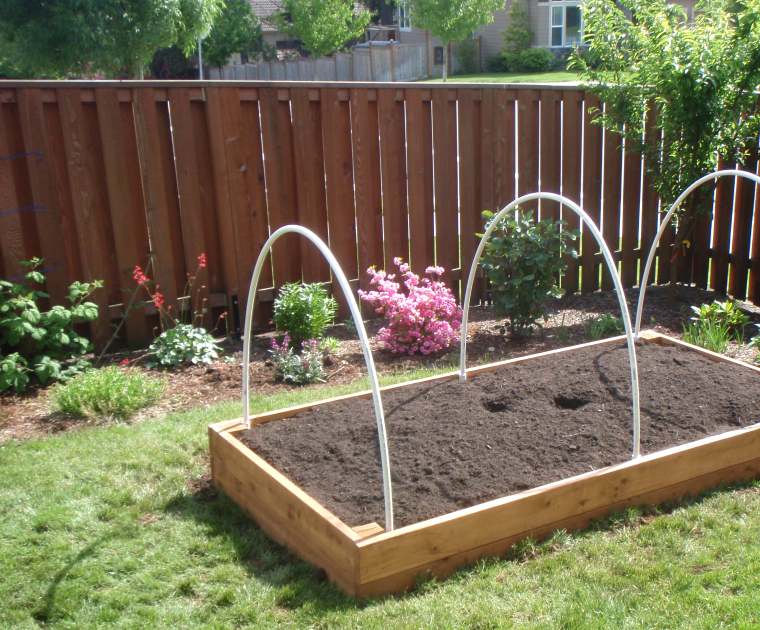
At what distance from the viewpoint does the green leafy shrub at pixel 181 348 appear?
5785 mm

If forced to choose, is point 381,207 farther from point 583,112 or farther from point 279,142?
point 583,112

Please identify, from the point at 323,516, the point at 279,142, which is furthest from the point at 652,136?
the point at 323,516

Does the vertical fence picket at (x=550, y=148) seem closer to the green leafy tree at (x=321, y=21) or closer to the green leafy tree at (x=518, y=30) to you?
the green leafy tree at (x=321, y=21)

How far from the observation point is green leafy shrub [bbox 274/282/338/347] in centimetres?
598

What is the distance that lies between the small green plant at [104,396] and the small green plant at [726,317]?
4114mm

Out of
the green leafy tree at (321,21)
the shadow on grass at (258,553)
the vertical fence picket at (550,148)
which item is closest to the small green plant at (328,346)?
the shadow on grass at (258,553)

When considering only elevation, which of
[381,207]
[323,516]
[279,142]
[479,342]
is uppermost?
[279,142]

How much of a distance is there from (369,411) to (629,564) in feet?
5.01

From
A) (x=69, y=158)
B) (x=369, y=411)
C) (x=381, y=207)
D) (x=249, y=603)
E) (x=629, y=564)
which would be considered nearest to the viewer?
(x=249, y=603)

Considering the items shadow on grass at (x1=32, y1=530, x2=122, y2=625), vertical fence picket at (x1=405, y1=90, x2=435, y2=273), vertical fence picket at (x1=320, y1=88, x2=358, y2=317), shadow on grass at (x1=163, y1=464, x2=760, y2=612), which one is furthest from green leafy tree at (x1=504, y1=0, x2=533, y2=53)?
shadow on grass at (x1=32, y1=530, x2=122, y2=625)

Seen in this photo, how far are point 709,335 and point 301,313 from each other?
9.63 feet

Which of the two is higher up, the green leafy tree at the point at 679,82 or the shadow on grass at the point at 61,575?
the green leafy tree at the point at 679,82

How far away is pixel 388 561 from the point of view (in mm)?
3143

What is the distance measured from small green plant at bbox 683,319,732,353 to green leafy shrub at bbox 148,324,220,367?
3493 millimetres
